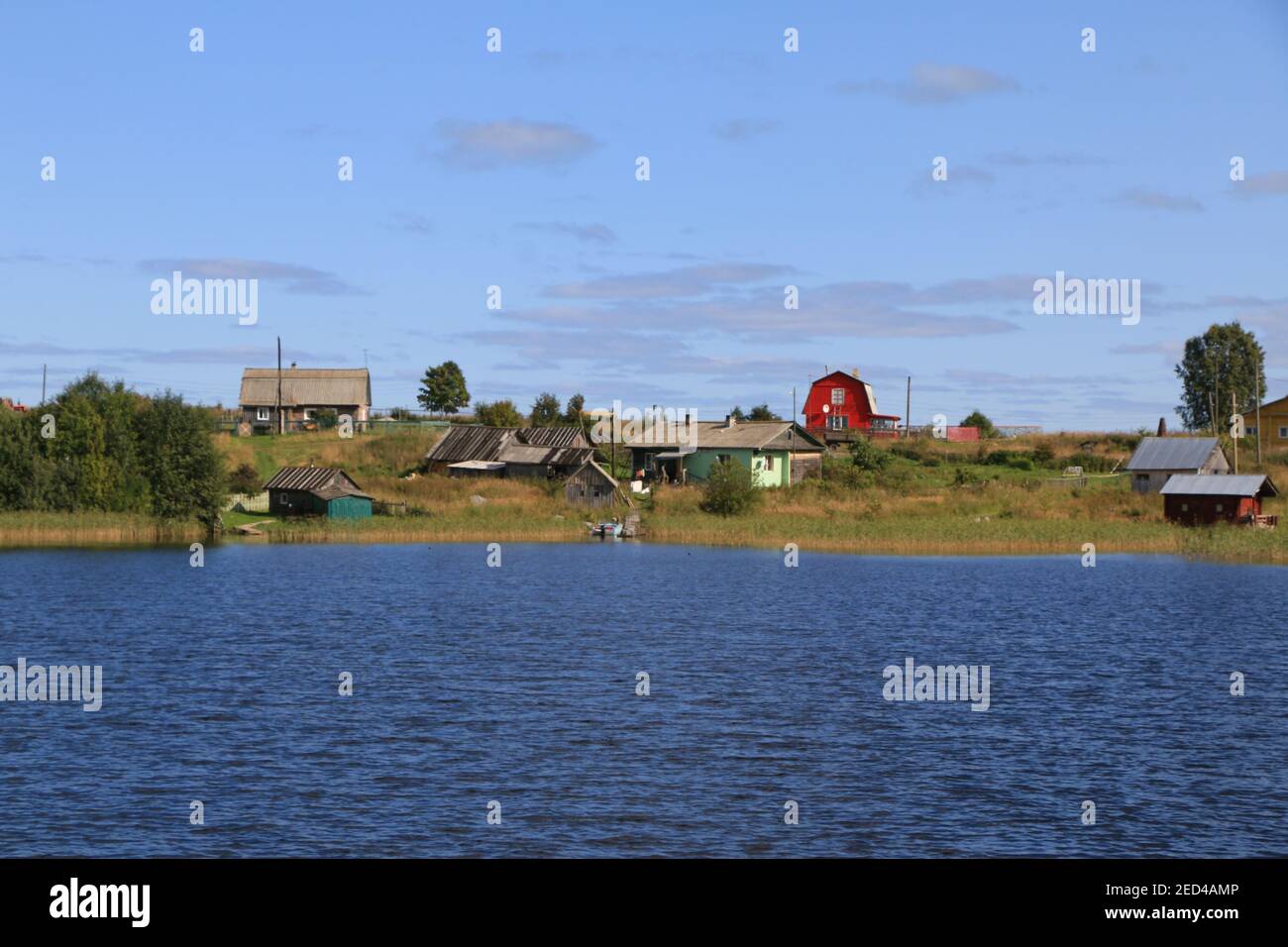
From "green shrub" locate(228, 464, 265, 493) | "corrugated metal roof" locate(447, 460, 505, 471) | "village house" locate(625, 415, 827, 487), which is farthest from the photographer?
"corrugated metal roof" locate(447, 460, 505, 471)

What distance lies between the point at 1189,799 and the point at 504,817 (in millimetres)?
12522

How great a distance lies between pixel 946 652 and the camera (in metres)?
42.6

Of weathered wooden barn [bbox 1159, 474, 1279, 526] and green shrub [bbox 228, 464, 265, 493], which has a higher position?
green shrub [bbox 228, 464, 265, 493]

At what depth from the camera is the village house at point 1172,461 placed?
93.9 metres

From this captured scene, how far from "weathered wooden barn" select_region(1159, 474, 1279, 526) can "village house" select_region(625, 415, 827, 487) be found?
99.2ft

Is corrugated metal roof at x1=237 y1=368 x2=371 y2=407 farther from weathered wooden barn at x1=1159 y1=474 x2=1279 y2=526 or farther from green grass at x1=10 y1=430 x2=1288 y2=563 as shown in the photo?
weathered wooden barn at x1=1159 y1=474 x2=1279 y2=526

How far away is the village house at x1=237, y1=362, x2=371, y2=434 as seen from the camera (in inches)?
5502

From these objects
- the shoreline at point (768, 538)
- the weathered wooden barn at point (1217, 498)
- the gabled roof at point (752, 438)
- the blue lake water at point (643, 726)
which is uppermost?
the gabled roof at point (752, 438)

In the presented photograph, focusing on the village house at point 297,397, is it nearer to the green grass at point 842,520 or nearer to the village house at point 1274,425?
the green grass at point 842,520

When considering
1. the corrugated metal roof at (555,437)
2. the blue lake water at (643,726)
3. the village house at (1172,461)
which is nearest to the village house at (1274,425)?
the village house at (1172,461)

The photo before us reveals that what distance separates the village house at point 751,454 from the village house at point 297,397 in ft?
146

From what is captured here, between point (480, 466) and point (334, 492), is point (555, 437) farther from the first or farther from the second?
point (334, 492)

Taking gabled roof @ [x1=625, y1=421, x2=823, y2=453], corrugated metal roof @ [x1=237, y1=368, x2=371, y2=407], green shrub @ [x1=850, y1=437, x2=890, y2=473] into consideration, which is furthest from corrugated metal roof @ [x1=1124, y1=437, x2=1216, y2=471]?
corrugated metal roof @ [x1=237, y1=368, x2=371, y2=407]
